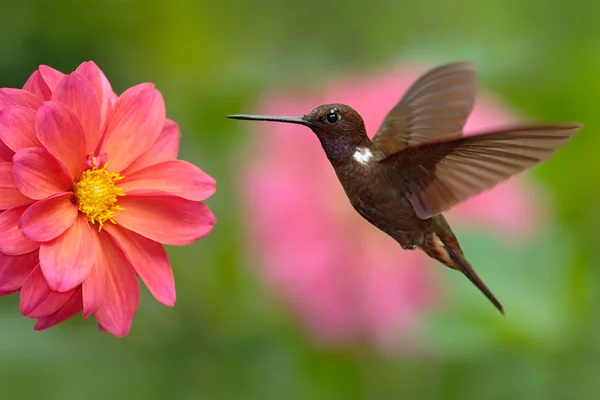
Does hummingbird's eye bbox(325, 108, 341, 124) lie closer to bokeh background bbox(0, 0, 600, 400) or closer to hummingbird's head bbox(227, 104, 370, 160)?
hummingbird's head bbox(227, 104, 370, 160)

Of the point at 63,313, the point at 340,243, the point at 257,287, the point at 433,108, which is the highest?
the point at 433,108

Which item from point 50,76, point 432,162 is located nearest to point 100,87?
point 50,76

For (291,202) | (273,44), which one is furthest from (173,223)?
(273,44)

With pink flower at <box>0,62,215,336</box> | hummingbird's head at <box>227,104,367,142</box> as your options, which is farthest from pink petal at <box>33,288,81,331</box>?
hummingbird's head at <box>227,104,367,142</box>

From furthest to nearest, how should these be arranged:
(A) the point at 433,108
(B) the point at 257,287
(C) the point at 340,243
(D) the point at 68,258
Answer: (B) the point at 257,287 < (C) the point at 340,243 < (A) the point at 433,108 < (D) the point at 68,258

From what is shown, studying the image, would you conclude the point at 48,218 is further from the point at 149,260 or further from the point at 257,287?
the point at 257,287

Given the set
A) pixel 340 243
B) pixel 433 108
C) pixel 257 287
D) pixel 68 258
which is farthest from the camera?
pixel 257 287

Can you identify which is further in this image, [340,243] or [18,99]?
[340,243]

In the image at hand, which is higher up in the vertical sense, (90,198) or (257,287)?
(90,198)
